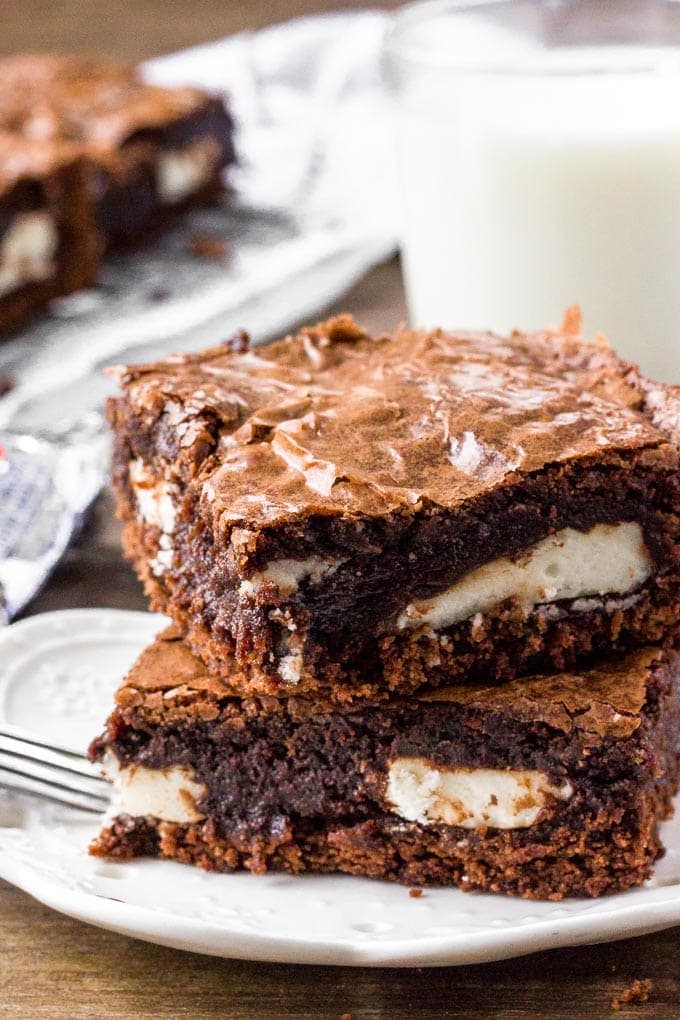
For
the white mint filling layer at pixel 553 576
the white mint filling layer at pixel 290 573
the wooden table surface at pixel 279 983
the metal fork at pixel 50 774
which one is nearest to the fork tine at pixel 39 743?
the metal fork at pixel 50 774

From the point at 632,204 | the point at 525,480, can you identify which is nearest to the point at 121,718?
the point at 525,480

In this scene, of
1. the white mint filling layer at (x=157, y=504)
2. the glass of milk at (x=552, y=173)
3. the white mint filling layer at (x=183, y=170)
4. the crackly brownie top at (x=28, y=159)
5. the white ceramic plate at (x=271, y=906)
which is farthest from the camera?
the white mint filling layer at (x=183, y=170)

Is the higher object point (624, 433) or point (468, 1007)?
point (624, 433)

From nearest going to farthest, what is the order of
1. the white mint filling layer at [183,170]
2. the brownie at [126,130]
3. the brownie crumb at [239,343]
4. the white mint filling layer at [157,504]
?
the white mint filling layer at [157,504], the brownie crumb at [239,343], the brownie at [126,130], the white mint filling layer at [183,170]

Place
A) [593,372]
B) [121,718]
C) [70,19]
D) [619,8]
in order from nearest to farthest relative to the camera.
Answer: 1. [121,718]
2. [593,372]
3. [619,8]
4. [70,19]

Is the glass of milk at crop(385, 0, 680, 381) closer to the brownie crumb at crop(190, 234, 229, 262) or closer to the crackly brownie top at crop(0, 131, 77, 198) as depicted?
the brownie crumb at crop(190, 234, 229, 262)

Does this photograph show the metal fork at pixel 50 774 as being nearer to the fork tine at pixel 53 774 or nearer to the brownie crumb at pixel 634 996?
the fork tine at pixel 53 774

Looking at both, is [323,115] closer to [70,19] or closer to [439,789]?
[70,19]
